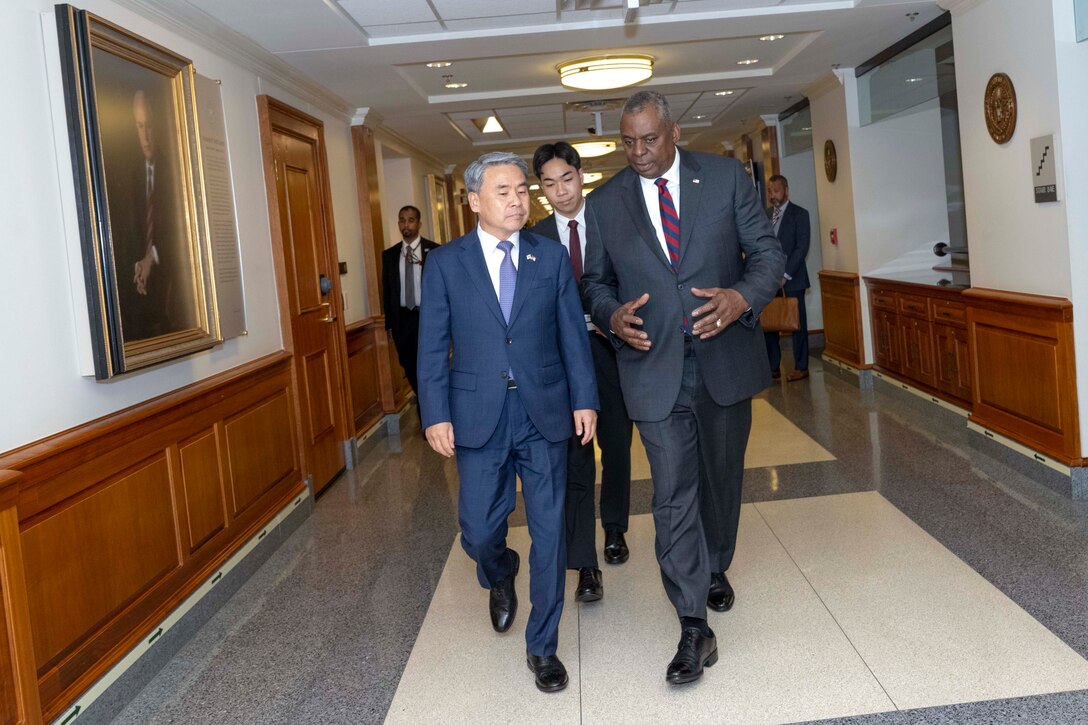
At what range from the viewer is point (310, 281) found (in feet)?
21.9

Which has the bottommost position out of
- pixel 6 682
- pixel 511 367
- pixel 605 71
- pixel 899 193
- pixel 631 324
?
pixel 6 682

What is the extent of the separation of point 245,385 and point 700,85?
522 centimetres

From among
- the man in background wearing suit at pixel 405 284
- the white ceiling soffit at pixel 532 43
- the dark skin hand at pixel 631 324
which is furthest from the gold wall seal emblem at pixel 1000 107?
the man in background wearing suit at pixel 405 284

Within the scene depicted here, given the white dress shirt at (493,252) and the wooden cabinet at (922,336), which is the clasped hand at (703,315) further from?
the wooden cabinet at (922,336)

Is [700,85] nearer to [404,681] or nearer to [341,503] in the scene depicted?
[341,503]

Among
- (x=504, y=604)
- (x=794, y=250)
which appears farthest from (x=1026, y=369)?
(x=794, y=250)

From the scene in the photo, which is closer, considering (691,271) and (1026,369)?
(691,271)

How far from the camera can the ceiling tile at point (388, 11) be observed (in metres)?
5.14

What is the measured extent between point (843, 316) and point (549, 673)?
6.75 metres

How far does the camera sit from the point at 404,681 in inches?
132

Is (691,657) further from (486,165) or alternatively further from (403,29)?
(403,29)

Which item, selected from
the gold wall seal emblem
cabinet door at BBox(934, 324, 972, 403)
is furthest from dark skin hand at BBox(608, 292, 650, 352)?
cabinet door at BBox(934, 324, 972, 403)

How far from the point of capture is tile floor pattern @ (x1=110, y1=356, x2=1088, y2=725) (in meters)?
3.01

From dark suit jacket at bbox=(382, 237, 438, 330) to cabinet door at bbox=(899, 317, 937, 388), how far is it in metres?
3.84
